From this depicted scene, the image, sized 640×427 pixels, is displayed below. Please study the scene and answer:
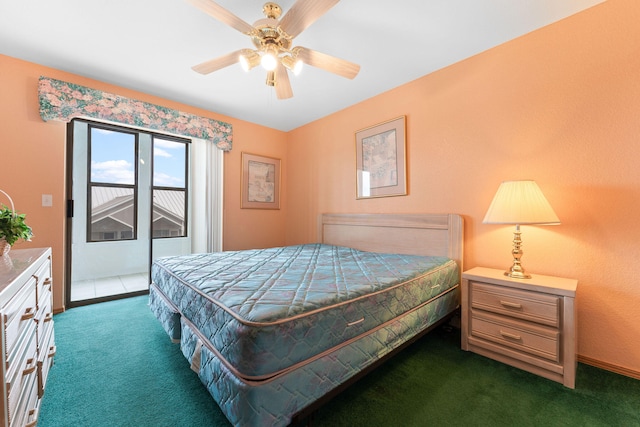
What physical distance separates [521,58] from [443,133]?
2.60 ft

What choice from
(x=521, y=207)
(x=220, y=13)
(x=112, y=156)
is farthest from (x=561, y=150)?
(x=112, y=156)

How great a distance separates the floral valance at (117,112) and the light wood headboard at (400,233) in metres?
2.11

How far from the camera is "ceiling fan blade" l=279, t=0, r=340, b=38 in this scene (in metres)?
1.38

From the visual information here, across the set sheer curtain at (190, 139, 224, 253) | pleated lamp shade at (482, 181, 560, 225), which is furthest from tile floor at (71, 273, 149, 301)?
pleated lamp shade at (482, 181, 560, 225)

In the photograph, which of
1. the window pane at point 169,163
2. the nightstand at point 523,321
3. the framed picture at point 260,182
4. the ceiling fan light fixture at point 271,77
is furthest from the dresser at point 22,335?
the framed picture at point 260,182

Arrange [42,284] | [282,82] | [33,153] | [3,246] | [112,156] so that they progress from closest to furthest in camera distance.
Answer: [3,246] < [42,284] < [282,82] < [33,153] < [112,156]

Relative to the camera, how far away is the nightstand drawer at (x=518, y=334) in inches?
63.6

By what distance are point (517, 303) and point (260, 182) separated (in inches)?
143

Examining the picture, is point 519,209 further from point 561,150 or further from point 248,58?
point 248,58

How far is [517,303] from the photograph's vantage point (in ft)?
5.74

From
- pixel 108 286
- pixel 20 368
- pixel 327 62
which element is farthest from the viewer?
pixel 108 286

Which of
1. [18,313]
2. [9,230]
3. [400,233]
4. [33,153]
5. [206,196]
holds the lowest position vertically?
[18,313]

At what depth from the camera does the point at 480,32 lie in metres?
2.07

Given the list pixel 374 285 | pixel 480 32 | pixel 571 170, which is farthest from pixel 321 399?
pixel 480 32
